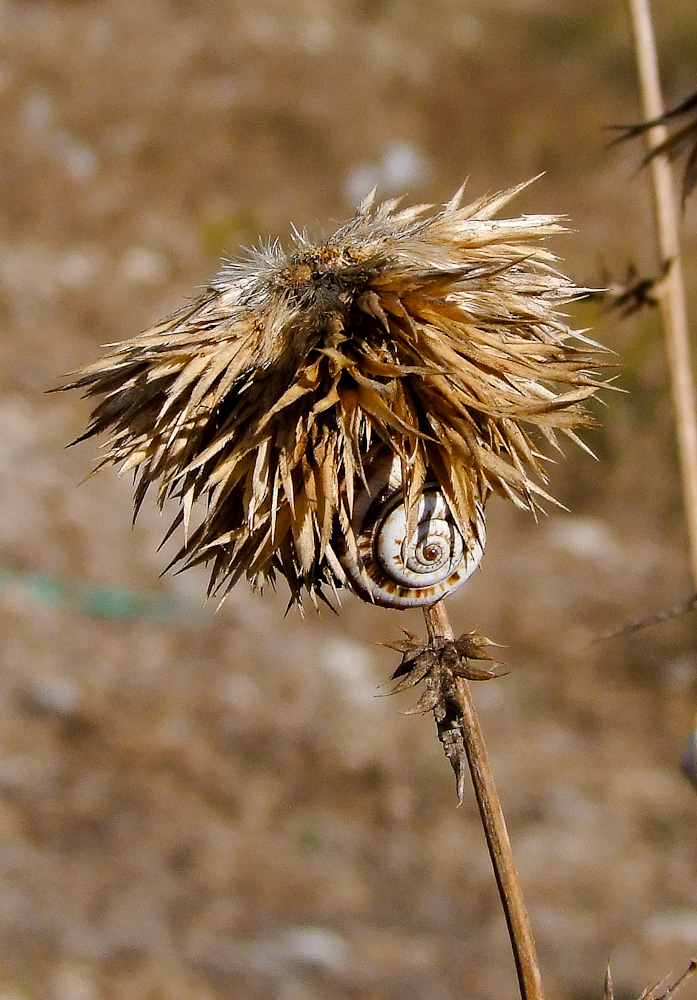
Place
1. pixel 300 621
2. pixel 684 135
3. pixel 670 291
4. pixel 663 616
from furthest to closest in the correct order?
pixel 300 621
pixel 670 291
pixel 663 616
pixel 684 135

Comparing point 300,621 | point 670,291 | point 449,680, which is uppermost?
point 300,621

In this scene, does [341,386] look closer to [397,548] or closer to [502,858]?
[397,548]

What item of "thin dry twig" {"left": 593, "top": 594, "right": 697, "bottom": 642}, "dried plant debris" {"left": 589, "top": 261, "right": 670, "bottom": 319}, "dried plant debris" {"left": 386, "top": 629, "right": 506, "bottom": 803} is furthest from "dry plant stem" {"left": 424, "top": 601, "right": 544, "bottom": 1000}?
"dried plant debris" {"left": 589, "top": 261, "right": 670, "bottom": 319}

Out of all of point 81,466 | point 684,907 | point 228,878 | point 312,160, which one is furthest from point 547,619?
point 312,160

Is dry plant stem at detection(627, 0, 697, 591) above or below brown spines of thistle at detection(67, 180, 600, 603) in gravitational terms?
above

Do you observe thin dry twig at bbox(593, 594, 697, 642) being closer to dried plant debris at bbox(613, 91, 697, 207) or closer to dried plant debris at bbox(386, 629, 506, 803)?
dried plant debris at bbox(386, 629, 506, 803)

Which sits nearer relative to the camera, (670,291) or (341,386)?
(341,386)

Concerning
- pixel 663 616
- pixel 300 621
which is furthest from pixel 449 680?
pixel 300 621

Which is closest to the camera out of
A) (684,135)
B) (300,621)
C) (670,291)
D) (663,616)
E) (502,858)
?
(684,135)

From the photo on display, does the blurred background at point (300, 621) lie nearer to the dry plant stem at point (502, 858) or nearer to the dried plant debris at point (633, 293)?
the dried plant debris at point (633, 293)
